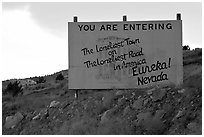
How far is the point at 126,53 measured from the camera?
17516 millimetres

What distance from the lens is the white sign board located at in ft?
57.1

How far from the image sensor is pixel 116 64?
57.5ft

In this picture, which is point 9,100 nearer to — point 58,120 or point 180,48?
point 58,120

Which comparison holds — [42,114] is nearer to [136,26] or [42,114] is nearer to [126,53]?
[126,53]

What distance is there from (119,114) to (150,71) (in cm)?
357

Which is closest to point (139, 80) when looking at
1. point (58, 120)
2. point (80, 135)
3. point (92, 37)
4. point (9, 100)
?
point (92, 37)

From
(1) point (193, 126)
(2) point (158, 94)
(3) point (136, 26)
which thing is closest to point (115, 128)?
(1) point (193, 126)

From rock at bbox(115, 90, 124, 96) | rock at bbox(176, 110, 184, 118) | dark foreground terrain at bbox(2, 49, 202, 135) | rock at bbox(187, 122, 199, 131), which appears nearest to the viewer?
rock at bbox(187, 122, 199, 131)

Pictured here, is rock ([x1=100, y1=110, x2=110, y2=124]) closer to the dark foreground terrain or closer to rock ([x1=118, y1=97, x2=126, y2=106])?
the dark foreground terrain

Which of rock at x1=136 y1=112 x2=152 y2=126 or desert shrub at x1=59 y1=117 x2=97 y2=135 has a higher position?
rock at x1=136 y1=112 x2=152 y2=126

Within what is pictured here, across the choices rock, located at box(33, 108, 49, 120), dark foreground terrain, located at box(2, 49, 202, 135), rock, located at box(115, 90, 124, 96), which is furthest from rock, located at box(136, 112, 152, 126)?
rock, located at box(33, 108, 49, 120)

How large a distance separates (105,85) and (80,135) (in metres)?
5.15

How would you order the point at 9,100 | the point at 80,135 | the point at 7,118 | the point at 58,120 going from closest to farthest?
the point at 80,135, the point at 58,120, the point at 7,118, the point at 9,100

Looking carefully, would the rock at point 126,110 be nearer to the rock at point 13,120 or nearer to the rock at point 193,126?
the rock at point 193,126
